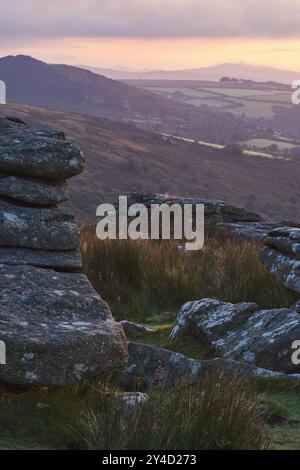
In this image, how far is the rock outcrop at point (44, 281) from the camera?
18.0 ft

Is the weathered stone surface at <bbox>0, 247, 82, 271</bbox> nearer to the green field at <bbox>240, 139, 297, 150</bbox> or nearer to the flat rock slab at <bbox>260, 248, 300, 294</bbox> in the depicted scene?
the flat rock slab at <bbox>260, 248, 300, 294</bbox>

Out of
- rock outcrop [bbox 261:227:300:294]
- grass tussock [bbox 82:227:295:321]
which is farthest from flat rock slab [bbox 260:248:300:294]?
grass tussock [bbox 82:227:295:321]

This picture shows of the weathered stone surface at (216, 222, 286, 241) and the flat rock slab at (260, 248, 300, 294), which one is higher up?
the flat rock slab at (260, 248, 300, 294)

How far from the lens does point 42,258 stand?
7480mm

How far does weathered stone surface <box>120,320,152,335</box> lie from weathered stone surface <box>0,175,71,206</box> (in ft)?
6.28

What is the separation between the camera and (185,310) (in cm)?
941

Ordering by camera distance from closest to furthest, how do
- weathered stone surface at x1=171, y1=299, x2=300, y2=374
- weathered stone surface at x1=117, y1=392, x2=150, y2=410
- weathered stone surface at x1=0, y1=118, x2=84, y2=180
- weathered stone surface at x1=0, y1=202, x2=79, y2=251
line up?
weathered stone surface at x1=117, y1=392, x2=150, y2=410, weathered stone surface at x1=0, y1=202, x2=79, y2=251, weathered stone surface at x1=171, y1=299, x2=300, y2=374, weathered stone surface at x1=0, y1=118, x2=84, y2=180

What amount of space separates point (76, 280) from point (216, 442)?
279cm

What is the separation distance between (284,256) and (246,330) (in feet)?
6.81

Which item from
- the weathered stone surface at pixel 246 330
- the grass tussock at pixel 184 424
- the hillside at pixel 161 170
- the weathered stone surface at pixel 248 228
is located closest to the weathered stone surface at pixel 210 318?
the weathered stone surface at pixel 246 330

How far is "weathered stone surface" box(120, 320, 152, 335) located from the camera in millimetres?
9328

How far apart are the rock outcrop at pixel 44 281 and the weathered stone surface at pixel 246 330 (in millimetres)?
1858

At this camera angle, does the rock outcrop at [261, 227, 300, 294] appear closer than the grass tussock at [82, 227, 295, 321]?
Yes
